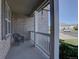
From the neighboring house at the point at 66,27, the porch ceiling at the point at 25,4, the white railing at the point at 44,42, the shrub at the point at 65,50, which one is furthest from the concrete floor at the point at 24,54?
the neighboring house at the point at 66,27

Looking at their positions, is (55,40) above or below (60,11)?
below

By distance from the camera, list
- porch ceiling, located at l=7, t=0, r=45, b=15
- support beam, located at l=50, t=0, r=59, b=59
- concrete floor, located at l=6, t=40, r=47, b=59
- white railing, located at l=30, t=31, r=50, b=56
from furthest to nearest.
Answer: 1. porch ceiling, located at l=7, t=0, r=45, b=15
2. white railing, located at l=30, t=31, r=50, b=56
3. concrete floor, located at l=6, t=40, r=47, b=59
4. support beam, located at l=50, t=0, r=59, b=59

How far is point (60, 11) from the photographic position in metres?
3.44

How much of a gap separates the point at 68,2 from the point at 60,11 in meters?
0.57

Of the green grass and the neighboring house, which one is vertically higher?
the neighboring house

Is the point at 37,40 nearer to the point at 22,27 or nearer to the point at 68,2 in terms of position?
the point at 22,27

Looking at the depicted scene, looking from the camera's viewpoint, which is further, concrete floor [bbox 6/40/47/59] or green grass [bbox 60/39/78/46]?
concrete floor [bbox 6/40/47/59]

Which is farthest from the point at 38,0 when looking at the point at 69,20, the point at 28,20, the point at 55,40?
the point at 28,20

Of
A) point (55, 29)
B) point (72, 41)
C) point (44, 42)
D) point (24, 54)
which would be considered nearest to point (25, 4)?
point (44, 42)

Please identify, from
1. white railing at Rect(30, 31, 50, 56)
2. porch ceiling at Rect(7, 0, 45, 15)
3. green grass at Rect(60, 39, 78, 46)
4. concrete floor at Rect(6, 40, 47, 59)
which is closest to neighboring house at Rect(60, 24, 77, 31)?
green grass at Rect(60, 39, 78, 46)

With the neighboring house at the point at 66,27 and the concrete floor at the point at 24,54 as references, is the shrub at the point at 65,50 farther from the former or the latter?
the concrete floor at the point at 24,54

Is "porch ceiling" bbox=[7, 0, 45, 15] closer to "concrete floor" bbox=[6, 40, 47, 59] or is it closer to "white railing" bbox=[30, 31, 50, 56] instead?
"white railing" bbox=[30, 31, 50, 56]

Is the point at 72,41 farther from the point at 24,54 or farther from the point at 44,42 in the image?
the point at 44,42

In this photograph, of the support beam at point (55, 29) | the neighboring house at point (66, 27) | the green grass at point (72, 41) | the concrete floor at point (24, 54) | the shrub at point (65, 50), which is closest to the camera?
the green grass at point (72, 41)
